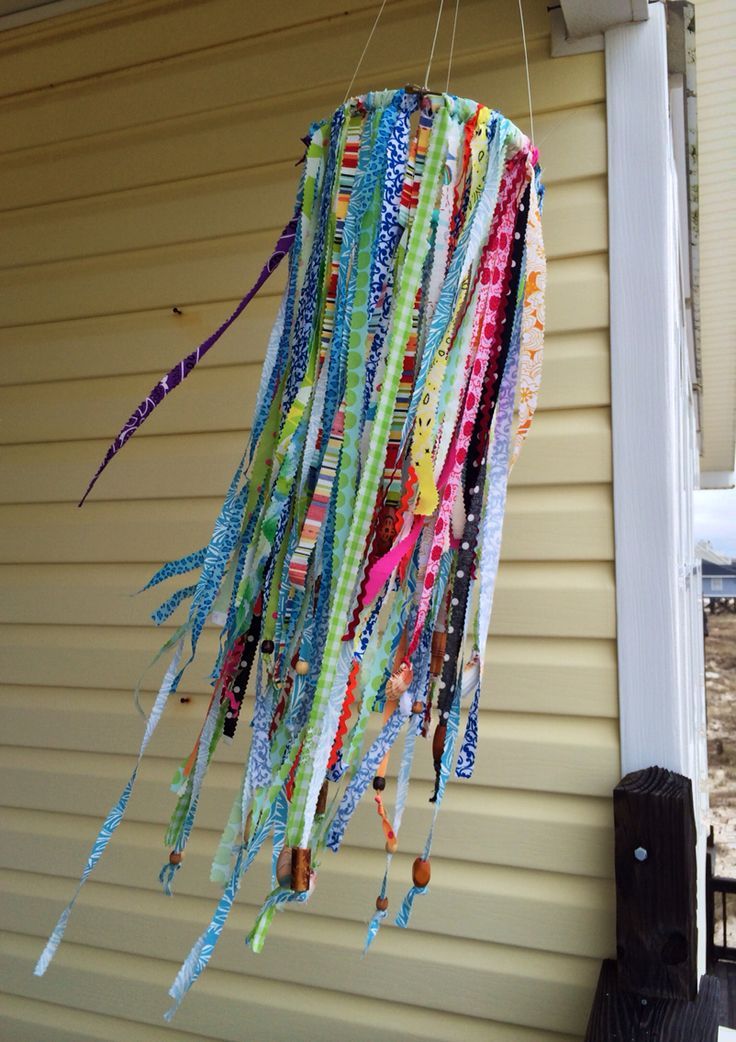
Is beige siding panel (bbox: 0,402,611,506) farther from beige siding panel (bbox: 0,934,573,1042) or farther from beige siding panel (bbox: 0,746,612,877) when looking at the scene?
beige siding panel (bbox: 0,934,573,1042)

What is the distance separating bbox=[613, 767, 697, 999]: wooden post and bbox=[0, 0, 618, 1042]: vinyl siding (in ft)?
0.26

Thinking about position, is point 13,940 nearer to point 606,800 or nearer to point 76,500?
point 76,500

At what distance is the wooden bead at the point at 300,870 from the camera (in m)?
0.77

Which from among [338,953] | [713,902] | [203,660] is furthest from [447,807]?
[713,902]

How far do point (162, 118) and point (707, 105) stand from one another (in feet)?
4.81

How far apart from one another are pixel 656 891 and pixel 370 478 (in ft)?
2.95

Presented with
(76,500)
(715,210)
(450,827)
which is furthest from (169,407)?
(715,210)

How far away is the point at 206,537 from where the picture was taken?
1.80 m

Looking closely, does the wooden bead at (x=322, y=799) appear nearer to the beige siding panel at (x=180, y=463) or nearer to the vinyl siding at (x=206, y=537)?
the vinyl siding at (x=206, y=537)

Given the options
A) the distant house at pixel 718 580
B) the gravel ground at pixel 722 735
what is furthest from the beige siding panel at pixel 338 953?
the distant house at pixel 718 580

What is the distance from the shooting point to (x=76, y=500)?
1936 millimetres

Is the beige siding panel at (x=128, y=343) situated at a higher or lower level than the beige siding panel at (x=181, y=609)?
higher

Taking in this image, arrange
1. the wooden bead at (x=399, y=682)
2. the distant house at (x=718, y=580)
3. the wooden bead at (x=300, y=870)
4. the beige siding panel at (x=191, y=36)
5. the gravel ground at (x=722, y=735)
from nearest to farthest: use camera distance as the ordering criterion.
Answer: the wooden bead at (x=300, y=870), the wooden bead at (x=399, y=682), the beige siding panel at (x=191, y=36), the gravel ground at (x=722, y=735), the distant house at (x=718, y=580)

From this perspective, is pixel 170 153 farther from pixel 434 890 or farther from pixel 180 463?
pixel 434 890
